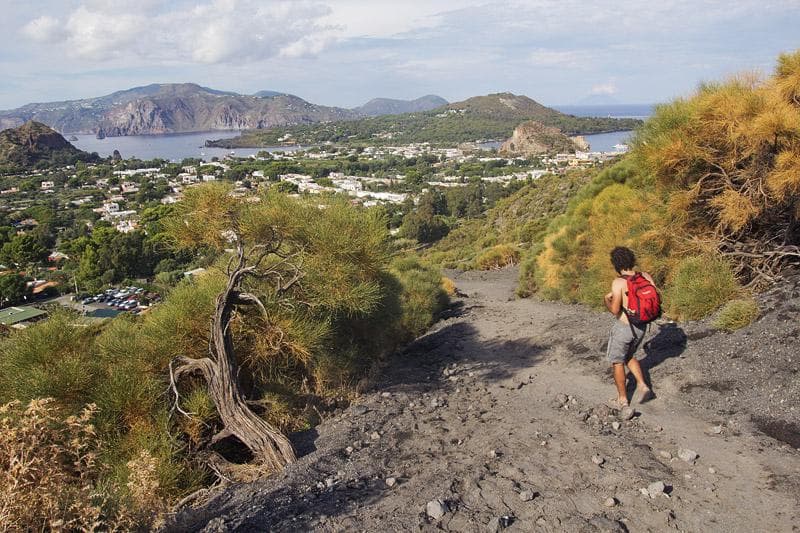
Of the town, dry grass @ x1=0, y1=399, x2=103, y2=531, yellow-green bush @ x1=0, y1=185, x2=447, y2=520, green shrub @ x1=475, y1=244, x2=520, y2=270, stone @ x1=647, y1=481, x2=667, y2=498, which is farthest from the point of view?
the town

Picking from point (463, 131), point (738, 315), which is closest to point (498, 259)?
point (738, 315)

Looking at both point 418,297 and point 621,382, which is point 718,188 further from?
point 418,297

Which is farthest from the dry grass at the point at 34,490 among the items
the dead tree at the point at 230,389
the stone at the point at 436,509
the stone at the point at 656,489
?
the stone at the point at 656,489

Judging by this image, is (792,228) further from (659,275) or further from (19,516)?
(19,516)

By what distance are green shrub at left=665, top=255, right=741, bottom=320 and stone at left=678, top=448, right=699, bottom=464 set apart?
3.58 m

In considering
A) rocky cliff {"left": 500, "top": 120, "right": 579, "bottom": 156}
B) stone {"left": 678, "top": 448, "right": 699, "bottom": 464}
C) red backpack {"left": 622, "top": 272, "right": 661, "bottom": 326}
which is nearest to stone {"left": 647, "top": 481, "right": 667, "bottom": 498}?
stone {"left": 678, "top": 448, "right": 699, "bottom": 464}

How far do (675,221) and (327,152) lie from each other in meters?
141

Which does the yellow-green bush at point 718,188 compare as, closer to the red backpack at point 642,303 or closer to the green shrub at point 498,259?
the red backpack at point 642,303

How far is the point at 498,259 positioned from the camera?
25.6m

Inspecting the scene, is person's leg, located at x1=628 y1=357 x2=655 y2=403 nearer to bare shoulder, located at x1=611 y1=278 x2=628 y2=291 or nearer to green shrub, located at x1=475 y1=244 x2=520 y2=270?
bare shoulder, located at x1=611 y1=278 x2=628 y2=291

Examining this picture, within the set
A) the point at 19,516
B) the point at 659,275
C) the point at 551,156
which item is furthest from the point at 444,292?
the point at 551,156

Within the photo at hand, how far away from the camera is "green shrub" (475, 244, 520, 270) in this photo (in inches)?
1000

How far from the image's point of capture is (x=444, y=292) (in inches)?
620

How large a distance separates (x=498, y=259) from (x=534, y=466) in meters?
21.7
